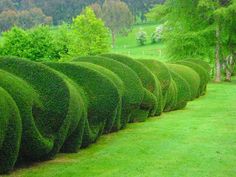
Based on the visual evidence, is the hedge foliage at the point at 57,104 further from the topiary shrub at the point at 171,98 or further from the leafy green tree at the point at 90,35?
the leafy green tree at the point at 90,35

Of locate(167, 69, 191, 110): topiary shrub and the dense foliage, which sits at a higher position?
the dense foliage

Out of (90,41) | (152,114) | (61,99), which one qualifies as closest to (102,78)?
(61,99)

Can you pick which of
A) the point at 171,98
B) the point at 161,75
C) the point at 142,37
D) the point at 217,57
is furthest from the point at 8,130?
the point at 142,37

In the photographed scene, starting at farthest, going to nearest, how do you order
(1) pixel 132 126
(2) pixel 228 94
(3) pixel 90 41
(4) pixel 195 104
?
(3) pixel 90 41
(2) pixel 228 94
(4) pixel 195 104
(1) pixel 132 126

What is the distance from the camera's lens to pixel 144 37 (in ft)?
303

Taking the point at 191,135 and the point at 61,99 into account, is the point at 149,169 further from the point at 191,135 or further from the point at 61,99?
the point at 191,135

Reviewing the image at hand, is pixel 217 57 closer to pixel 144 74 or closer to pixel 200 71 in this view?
pixel 200 71

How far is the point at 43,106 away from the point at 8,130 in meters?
1.34

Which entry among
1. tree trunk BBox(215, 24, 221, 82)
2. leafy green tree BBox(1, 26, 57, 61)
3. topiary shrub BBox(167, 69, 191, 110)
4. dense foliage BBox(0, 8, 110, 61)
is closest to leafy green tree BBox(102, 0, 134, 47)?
dense foliage BBox(0, 8, 110, 61)

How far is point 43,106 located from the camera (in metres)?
8.34

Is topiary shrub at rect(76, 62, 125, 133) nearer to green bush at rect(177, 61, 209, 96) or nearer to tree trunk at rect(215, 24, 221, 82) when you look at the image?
green bush at rect(177, 61, 209, 96)

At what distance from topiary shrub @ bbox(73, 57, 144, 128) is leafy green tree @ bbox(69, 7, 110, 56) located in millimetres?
26050

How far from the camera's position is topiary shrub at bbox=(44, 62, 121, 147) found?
10.3 metres

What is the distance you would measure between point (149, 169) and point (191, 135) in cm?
413
